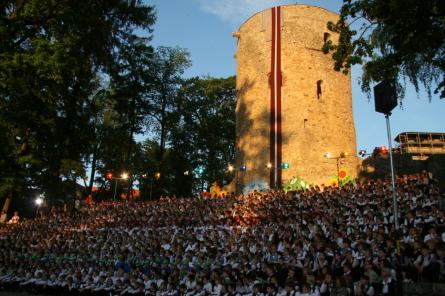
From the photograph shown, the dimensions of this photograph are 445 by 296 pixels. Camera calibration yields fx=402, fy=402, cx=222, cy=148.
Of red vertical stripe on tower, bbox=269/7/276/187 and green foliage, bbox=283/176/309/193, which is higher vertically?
red vertical stripe on tower, bbox=269/7/276/187

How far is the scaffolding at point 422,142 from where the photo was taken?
107ft

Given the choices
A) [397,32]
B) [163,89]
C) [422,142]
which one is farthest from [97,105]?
[422,142]

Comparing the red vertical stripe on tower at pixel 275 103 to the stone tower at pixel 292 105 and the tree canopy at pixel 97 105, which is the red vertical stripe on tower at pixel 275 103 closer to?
the stone tower at pixel 292 105

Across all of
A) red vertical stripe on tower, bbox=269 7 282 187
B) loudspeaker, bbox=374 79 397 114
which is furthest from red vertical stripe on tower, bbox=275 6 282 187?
loudspeaker, bbox=374 79 397 114

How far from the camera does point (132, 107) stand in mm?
32188

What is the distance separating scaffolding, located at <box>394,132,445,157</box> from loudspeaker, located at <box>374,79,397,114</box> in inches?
1072

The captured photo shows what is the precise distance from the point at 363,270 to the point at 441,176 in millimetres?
13134

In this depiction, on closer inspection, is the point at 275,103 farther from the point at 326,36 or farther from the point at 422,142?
the point at 422,142

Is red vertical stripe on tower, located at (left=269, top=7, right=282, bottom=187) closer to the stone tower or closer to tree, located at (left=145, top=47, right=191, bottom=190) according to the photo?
the stone tower

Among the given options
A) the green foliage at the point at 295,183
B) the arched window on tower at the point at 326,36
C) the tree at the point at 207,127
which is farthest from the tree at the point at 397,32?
the tree at the point at 207,127

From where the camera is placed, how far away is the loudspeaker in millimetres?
7328

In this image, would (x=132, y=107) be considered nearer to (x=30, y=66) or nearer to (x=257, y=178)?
(x=257, y=178)

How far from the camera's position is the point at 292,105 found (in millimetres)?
26250

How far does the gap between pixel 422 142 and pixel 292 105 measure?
1416 cm
